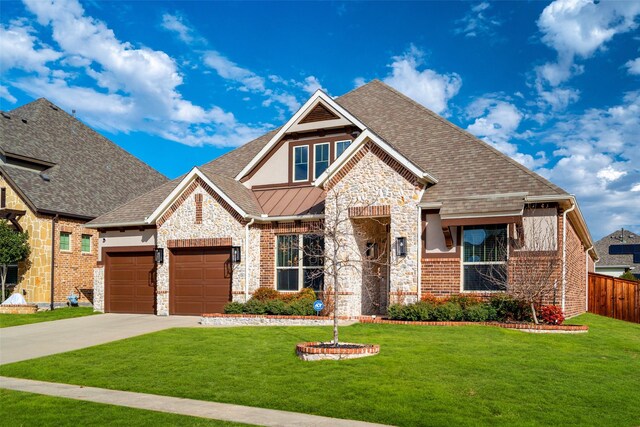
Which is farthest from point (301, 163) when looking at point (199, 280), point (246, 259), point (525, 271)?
point (525, 271)

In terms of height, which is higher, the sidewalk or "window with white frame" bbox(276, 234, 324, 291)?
"window with white frame" bbox(276, 234, 324, 291)

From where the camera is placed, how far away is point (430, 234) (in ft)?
60.3

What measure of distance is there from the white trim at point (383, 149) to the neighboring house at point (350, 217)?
0.04 m

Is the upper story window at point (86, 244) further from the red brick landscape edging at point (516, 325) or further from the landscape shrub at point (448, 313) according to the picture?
the landscape shrub at point (448, 313)

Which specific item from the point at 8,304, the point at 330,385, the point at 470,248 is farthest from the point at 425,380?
the point at 8,304

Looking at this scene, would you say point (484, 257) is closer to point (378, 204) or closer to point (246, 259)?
point (378, 204)

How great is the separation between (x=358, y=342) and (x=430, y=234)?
5912 millimetres

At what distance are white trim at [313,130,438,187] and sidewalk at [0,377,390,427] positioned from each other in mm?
10732

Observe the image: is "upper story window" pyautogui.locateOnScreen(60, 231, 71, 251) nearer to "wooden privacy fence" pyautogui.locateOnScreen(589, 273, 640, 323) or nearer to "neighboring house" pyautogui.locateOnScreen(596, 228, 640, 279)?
"wooden privacy fence" pyautogui.locateOnScreen(589, 273, 640, 323)

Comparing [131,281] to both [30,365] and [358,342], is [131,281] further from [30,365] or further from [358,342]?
[358,342]

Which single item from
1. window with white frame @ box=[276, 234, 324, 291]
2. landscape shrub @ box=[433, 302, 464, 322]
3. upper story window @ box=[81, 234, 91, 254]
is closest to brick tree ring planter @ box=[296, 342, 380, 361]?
landscape shrub @ box=[433, 302, 464, 322]

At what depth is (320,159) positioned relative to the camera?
22.6 metres

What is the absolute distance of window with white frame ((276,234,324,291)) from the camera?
2062 cm

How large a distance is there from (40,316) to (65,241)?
641 cm
